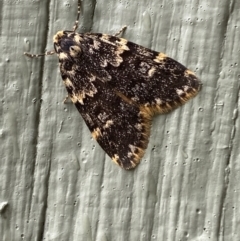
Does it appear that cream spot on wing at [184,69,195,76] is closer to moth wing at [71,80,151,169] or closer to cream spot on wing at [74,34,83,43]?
moth wing at [71,80,151,169]

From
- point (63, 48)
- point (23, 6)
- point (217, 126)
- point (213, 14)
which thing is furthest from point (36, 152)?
point (213, 14)

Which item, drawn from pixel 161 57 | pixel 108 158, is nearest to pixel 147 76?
pixel 161 57

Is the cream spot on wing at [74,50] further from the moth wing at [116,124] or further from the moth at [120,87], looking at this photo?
the moth wing at [116,124]

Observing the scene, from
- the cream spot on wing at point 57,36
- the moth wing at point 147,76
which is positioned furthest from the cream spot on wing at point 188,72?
the cream spot on wing at point 57,36

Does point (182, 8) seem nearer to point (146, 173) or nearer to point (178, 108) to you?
point (178, 108)

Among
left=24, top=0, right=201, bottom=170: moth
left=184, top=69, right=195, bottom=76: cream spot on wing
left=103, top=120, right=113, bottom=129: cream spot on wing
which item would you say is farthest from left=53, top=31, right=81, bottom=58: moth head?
left=184, top=69, right=195, bottom=76: cream spot on wing

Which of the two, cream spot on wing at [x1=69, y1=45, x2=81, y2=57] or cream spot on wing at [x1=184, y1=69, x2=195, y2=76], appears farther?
cream spot on wing at [x1=69, y1=45, x2=81, y2=57]

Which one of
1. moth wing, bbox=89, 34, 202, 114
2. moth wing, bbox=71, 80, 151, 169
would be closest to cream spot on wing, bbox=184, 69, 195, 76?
moth wing, bbox=89, 34, 202, 114

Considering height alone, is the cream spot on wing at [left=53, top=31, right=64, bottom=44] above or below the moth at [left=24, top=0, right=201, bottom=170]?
above
